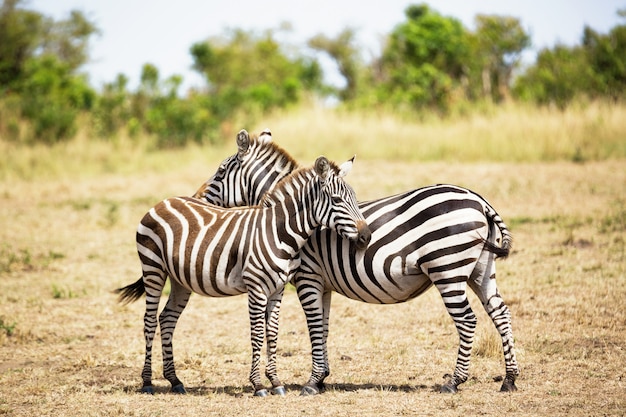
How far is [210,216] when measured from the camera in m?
7.59

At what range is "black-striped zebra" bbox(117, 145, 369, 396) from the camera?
705 centimetres

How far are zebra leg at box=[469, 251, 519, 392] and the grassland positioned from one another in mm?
175

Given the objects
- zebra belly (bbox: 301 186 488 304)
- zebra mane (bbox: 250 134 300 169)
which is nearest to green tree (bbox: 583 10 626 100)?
zebra mane (bbox: 250 134 300 169)

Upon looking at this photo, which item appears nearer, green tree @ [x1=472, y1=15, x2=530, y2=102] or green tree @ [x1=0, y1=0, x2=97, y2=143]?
green tree @ [x1=0, y1=0, x2=97, y2=143]

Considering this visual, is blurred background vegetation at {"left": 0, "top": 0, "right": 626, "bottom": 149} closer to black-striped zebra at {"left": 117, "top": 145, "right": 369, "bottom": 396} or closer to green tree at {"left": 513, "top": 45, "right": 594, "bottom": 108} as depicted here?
green tree at {"left": 513, "top": 45, "right": 594, "bottom": 108}

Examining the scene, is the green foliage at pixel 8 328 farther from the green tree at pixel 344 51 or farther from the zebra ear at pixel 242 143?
the green tree at pixel 344 51

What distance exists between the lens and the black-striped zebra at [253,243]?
705 centimetres

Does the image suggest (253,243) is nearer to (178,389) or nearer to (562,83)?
(178,389)

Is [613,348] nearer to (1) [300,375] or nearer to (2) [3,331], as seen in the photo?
(1) [300,375]

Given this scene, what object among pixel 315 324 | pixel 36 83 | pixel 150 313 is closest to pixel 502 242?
pixel 315 324

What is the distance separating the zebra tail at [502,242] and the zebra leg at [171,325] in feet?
9.29

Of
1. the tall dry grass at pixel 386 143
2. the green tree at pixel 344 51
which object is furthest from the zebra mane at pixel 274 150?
the green tree at pixel 344 51

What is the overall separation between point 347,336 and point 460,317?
8.48 ft

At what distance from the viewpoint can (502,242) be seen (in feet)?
22.8
